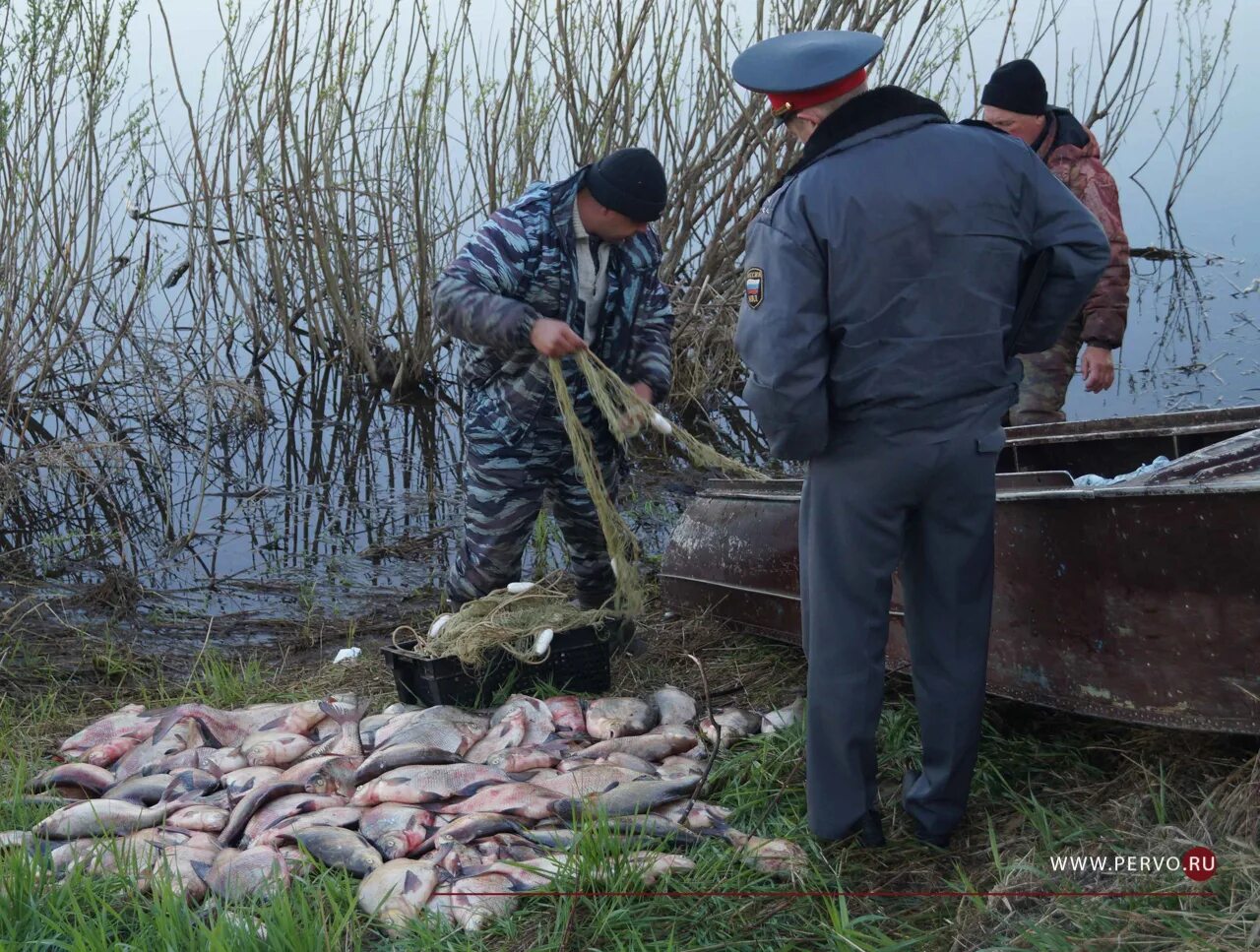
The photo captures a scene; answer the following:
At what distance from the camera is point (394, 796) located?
4.02 meters

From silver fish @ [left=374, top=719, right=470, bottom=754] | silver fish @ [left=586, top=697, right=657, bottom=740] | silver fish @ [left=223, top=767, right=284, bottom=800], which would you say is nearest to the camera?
silver fish @ [left=223, top=767, right=284, bottom=800]

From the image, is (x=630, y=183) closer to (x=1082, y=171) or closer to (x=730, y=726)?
(x=730, y=726)

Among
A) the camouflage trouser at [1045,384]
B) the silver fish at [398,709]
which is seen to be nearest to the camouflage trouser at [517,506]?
the silver fish at [398,709]

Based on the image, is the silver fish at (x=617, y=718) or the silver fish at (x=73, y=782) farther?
the silver fish at (x=617, y=718)

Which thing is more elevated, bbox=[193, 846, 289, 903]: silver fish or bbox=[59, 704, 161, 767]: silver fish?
bbox=[59, 704, 161, 767]: silver fish

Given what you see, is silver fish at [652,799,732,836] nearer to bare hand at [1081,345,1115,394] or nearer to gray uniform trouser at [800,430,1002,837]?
gray uniform trouser at [800,430,1002,837]

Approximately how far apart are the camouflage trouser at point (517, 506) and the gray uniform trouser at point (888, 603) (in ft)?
5.65

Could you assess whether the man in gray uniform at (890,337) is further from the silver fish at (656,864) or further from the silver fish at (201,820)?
the silver fish at (201,820)

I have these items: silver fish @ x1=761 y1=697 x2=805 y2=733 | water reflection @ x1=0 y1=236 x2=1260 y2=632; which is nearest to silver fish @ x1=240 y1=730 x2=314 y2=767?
silver fish @ x1=761 y1=697 x2=805 y2=733

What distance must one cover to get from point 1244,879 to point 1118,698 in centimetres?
73

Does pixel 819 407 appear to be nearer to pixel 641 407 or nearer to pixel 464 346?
pixel 641 407

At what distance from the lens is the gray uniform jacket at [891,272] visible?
10.7 feet

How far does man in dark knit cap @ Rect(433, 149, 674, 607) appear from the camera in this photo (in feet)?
15.3

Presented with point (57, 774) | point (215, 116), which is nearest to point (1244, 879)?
point (57, 774)
